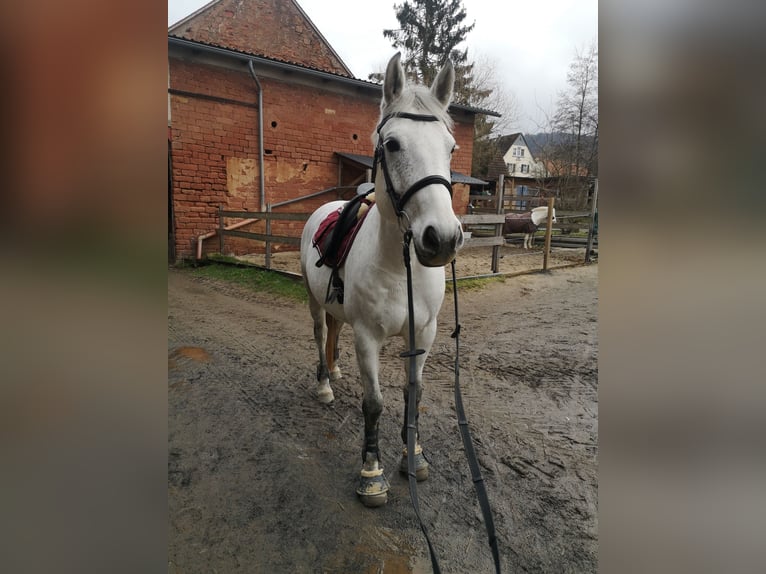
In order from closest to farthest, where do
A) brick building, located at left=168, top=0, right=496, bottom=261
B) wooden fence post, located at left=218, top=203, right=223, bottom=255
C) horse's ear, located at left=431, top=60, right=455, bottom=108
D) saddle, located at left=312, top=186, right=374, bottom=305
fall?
horse's ear, located at left=431, top=60, right=455, bottom=108, saddle, located at left=312, top=186, right=374, bottom=305, brick building, located at left=168, top=0, right=496, bottom=261, wooden fence post, located at left=218, top=203, right=223, bottom=255

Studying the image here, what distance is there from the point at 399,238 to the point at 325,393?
5.57 feet

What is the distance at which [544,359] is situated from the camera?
3949mm

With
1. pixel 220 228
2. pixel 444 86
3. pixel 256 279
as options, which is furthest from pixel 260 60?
pixel 444 86

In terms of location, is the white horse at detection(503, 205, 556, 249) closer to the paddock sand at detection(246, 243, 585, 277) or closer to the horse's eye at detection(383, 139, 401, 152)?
the paddock sand at detection(246, 243, 585, 277)

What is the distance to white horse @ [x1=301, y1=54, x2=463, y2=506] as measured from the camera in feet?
4.85

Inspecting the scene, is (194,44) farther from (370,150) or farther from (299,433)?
(299,433)

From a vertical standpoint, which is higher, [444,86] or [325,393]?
[444,86]

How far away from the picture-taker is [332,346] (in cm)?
334

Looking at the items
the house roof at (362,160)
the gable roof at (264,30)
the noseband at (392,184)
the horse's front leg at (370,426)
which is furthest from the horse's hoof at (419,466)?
the gable roof at (264,30)

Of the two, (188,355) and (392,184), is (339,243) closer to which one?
(392,184)

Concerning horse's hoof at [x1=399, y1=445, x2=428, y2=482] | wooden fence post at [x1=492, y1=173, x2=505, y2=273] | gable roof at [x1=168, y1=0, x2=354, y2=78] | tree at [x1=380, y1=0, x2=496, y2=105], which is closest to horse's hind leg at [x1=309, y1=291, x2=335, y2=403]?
horse's hoof at [x1=399, y1=445, x2=428, y2=482]

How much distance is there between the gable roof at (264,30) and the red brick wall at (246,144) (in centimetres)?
248
